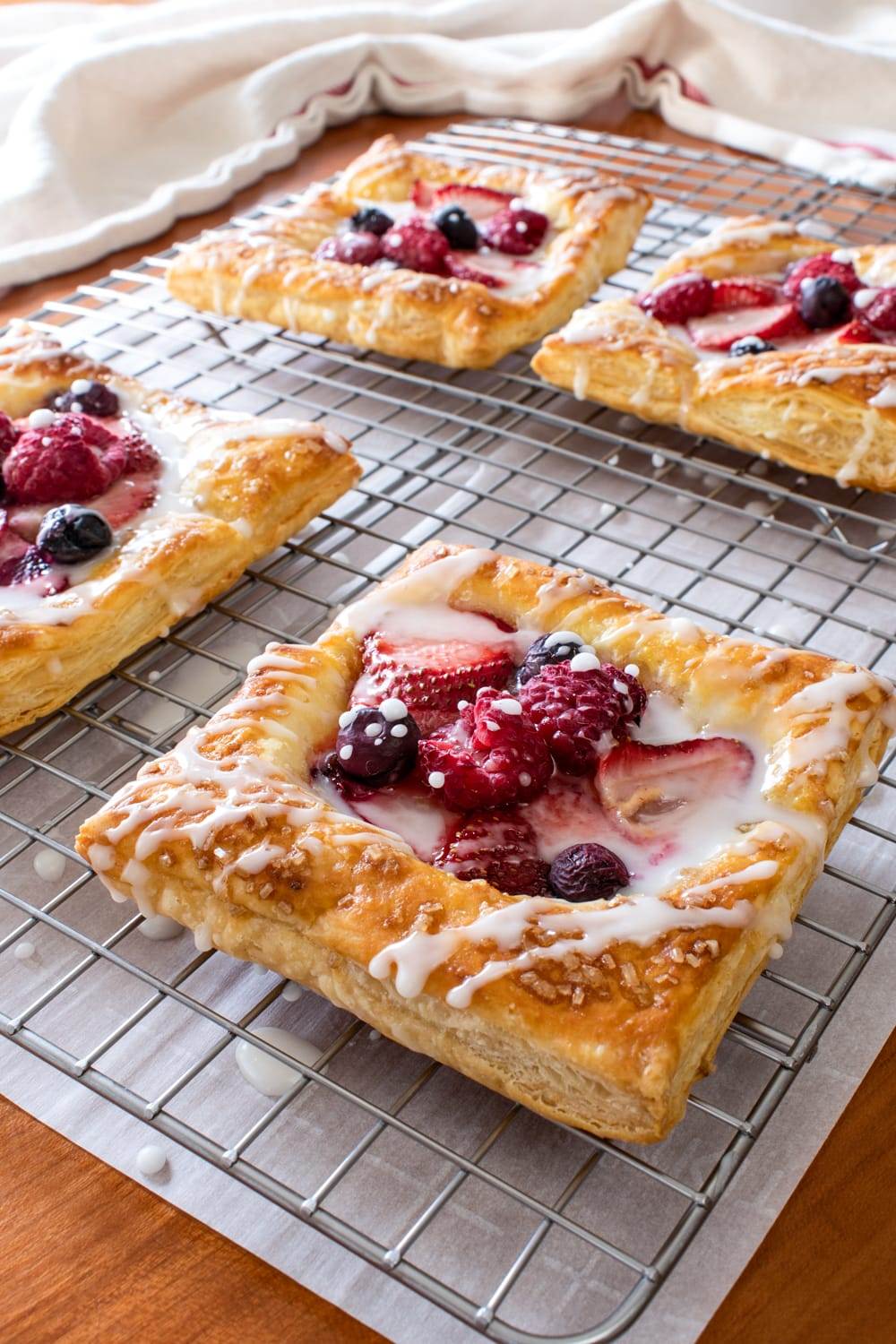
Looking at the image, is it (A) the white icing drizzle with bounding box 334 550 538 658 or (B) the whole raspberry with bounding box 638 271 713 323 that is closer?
(A) the white icing drizzle with bounding box 334 550 538 658

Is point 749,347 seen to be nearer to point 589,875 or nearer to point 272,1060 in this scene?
point 589,875

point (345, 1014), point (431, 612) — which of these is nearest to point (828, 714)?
point (431, 612)

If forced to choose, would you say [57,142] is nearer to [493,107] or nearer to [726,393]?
[493,107]

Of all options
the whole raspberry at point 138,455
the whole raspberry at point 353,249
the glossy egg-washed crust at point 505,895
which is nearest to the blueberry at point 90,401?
the whole raspberry at point 138,455

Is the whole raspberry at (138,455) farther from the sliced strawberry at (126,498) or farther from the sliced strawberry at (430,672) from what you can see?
the sliced strawberry at (430,672)

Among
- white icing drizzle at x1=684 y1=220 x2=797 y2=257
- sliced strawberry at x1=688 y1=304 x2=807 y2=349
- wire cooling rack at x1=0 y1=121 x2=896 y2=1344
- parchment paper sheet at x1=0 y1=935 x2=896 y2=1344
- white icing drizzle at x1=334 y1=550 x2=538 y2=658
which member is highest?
white icing drizzle at x1=684 y1=220 x2=797 y2=257

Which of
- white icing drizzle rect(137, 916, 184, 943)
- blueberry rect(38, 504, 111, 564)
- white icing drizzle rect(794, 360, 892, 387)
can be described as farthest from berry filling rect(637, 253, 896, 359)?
white icing drizzle rect(137, 916, 184, 943)

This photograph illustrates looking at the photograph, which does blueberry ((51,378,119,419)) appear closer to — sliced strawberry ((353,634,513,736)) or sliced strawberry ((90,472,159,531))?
sliced strawberry ((90,472,159,531))
